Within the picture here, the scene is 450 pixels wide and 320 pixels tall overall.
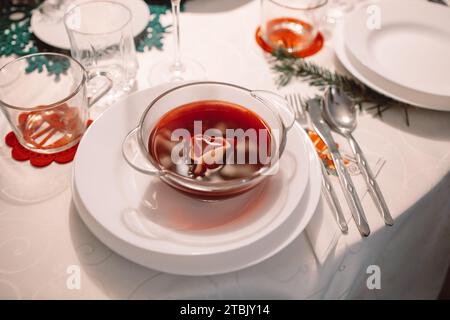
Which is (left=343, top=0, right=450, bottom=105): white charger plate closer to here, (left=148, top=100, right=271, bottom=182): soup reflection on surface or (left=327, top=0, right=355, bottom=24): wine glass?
(left=327, top=0, right=355, bottom=24): wine glass

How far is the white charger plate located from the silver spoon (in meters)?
0.08

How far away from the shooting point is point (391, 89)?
76 centimetres

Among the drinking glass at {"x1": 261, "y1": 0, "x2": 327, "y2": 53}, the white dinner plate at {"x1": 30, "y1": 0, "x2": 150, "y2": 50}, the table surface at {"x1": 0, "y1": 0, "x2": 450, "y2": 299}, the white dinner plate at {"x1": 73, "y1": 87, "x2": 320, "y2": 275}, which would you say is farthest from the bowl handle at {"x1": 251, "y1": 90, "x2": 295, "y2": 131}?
the white dinner plate at {"x1": 30, "y1": 0, "x2": 150, "y2": 50}

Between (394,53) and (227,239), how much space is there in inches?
23.6

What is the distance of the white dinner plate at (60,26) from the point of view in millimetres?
858

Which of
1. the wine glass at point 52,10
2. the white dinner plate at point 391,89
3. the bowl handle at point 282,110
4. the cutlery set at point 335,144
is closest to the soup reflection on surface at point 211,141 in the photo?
the bowl handle at point 282,110

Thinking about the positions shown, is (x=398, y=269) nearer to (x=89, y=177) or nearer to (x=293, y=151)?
(x=293, y=151)

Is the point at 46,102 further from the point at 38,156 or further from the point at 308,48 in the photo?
the point at 308,48

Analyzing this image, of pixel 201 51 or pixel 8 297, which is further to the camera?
pixel 201 51

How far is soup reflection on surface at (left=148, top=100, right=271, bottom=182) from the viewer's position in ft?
1.90

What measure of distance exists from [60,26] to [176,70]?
0.92 ft

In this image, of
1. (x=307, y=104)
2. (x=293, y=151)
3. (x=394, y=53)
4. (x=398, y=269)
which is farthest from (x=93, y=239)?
(x=394, y=53)
